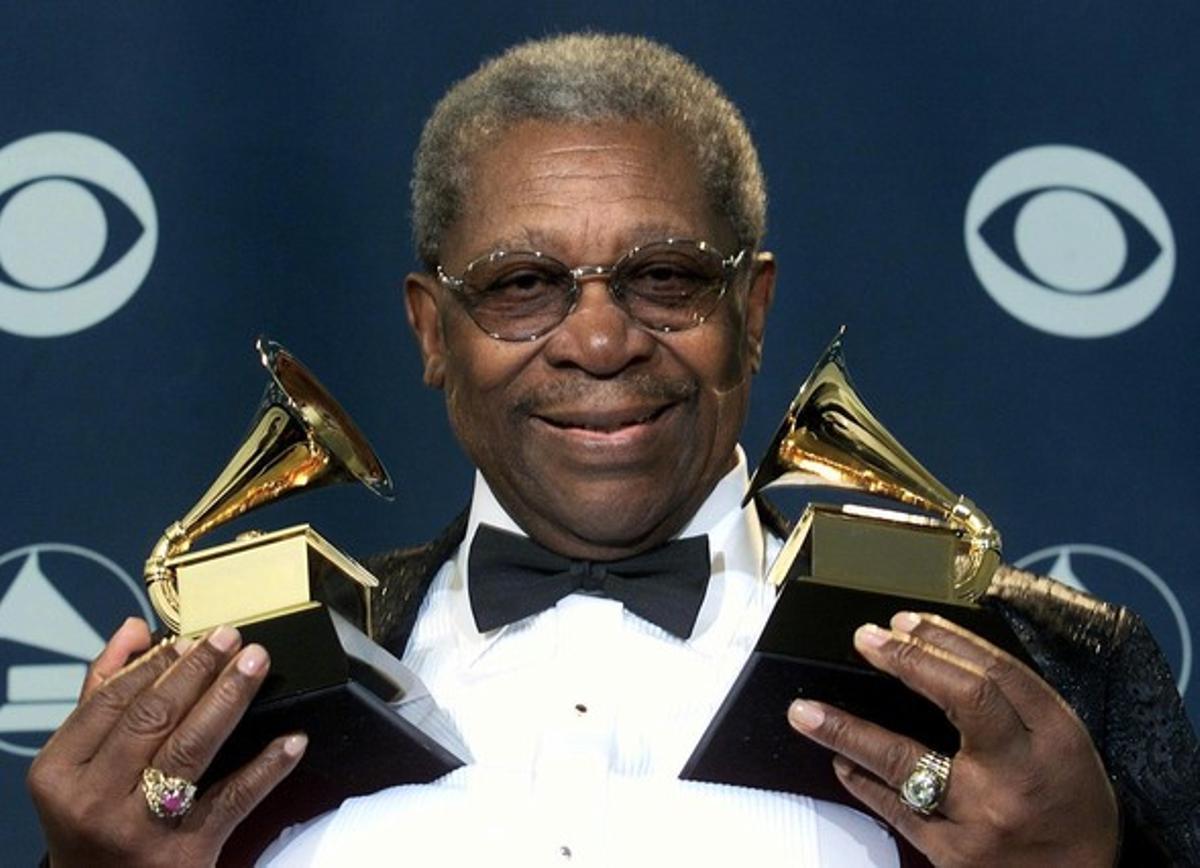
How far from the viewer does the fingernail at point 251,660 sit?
2.79 m

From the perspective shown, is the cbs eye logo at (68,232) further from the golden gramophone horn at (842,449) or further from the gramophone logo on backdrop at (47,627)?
the golden gramophone horn at (842,449)

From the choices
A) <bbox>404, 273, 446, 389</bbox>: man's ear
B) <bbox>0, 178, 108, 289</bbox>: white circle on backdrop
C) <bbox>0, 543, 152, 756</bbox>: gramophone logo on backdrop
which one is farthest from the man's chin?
<bbox>0, 178, 108, 289</bbox>: white circle on backdrop

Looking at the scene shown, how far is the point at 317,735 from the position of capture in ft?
9.76

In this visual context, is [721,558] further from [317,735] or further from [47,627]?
[47,627]

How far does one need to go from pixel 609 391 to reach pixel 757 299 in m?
0.37

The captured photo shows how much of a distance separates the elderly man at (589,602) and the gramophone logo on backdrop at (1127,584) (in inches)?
25.3

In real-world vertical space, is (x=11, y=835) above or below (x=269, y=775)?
below

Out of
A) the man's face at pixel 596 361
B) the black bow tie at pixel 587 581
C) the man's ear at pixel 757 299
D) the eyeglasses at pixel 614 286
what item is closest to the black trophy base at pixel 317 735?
the black bow tie at pixel 587 581

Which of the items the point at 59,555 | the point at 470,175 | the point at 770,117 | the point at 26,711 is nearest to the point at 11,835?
the point at 26,711

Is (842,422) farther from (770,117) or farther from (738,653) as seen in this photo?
(770,117)

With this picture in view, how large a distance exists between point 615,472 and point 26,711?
117cm

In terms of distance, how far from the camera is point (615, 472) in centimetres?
317

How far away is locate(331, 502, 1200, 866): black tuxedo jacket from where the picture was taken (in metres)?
3.00

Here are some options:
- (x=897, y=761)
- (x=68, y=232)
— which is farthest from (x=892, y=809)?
(x=68, y=232)
